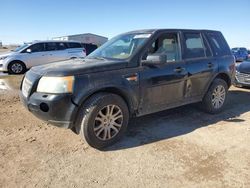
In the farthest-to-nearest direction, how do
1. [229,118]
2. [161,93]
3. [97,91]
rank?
[229,118] → [161,93] → [97,91]

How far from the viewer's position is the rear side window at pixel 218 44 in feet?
17.9

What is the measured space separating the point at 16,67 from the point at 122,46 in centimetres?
913

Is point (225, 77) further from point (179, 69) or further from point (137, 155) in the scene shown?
point (137, 155)

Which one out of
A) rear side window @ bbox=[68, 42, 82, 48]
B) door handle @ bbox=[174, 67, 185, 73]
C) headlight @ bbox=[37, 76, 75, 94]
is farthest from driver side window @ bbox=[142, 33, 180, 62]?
rear side window @ bbox=[68, 42, 82, 48]

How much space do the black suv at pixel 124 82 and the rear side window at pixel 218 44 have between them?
0.03 meters

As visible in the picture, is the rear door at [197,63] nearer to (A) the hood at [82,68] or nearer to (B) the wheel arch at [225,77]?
(B) the wheel arch at [225,77]

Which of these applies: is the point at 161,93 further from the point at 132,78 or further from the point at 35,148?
the point at 35,148

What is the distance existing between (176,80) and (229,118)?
1.71m

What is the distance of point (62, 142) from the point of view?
3.94 m

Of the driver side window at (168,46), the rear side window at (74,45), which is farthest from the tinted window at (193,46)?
the rear side window at (74,45)

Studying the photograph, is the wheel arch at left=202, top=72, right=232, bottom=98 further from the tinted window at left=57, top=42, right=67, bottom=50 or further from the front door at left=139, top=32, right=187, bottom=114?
the tinted window at left=57, top=42, right=67, bottom=50

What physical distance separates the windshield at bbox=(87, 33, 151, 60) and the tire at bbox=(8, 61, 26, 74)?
850 cm

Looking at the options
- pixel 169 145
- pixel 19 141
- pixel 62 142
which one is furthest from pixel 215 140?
pixel 19 141

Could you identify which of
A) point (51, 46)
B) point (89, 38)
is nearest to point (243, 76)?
point (51, 46)
